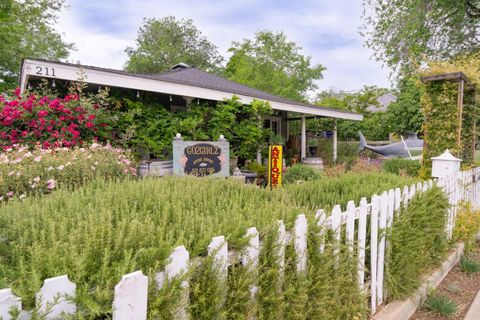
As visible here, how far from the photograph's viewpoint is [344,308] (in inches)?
83.1

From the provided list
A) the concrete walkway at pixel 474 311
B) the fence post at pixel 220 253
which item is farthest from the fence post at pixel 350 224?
the concrete walkway at pixel 474 311

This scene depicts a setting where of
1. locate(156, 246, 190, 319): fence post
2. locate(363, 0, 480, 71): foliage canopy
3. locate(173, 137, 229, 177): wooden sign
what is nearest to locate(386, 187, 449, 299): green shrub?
locate(156, 246, 190, 319): fence post

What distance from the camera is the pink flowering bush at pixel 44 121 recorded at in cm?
607

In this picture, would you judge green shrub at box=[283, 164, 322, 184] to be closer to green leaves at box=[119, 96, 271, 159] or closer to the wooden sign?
green leaves at box=[119, 96, 271, 159]

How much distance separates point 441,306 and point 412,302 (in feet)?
0.89

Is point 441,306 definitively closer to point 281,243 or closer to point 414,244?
point 414,244

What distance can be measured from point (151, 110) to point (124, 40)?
1130 inches

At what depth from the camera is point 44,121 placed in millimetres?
6012

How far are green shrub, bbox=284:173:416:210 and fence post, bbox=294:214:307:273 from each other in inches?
39.0

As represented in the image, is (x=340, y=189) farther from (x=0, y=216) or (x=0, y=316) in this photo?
(x=0, y=316)

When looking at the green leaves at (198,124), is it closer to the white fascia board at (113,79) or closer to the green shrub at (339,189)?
the white fascia board at (113,79)

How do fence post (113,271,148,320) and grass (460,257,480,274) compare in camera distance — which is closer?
fence post (113,271,148,320)

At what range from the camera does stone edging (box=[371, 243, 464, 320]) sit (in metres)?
2.58

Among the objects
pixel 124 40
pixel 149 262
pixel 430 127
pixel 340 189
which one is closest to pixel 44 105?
pixel 340 189
